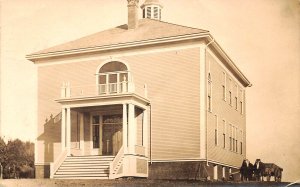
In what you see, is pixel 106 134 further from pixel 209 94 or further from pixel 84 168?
pixel 209 94

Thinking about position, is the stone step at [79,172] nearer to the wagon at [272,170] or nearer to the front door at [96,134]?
the front door at [96,134]

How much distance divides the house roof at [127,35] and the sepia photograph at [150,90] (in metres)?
0.06

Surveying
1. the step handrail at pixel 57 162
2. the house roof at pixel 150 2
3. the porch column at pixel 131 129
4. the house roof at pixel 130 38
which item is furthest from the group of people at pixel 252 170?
the house roof at pixel 150 2

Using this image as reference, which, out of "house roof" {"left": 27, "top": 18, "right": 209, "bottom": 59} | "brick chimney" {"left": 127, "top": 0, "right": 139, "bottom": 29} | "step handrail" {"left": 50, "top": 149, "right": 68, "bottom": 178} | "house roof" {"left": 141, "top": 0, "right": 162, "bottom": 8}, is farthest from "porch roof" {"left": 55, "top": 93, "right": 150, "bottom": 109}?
"house roof" {"left": 141, "top": 0, "right": 162, "bottom": 8}

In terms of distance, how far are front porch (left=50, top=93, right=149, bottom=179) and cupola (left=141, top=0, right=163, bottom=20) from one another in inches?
251

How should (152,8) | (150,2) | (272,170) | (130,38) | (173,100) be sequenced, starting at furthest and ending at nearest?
(150,2), (152,8), (130,38), (173,100), (272,170)

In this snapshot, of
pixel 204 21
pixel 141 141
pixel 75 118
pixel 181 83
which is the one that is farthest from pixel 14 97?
pixel 204 21

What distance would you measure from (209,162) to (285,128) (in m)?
5.06

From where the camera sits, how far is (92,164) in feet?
57.4

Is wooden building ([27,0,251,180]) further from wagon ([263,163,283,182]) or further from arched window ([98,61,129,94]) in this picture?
wagon ([263,163,283,182])

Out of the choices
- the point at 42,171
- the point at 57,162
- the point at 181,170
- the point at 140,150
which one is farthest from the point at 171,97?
the point at 42,171

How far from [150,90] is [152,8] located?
6.38 meters

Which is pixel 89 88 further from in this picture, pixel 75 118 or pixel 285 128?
pixel 285 128

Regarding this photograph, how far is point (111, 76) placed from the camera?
19.7 m
